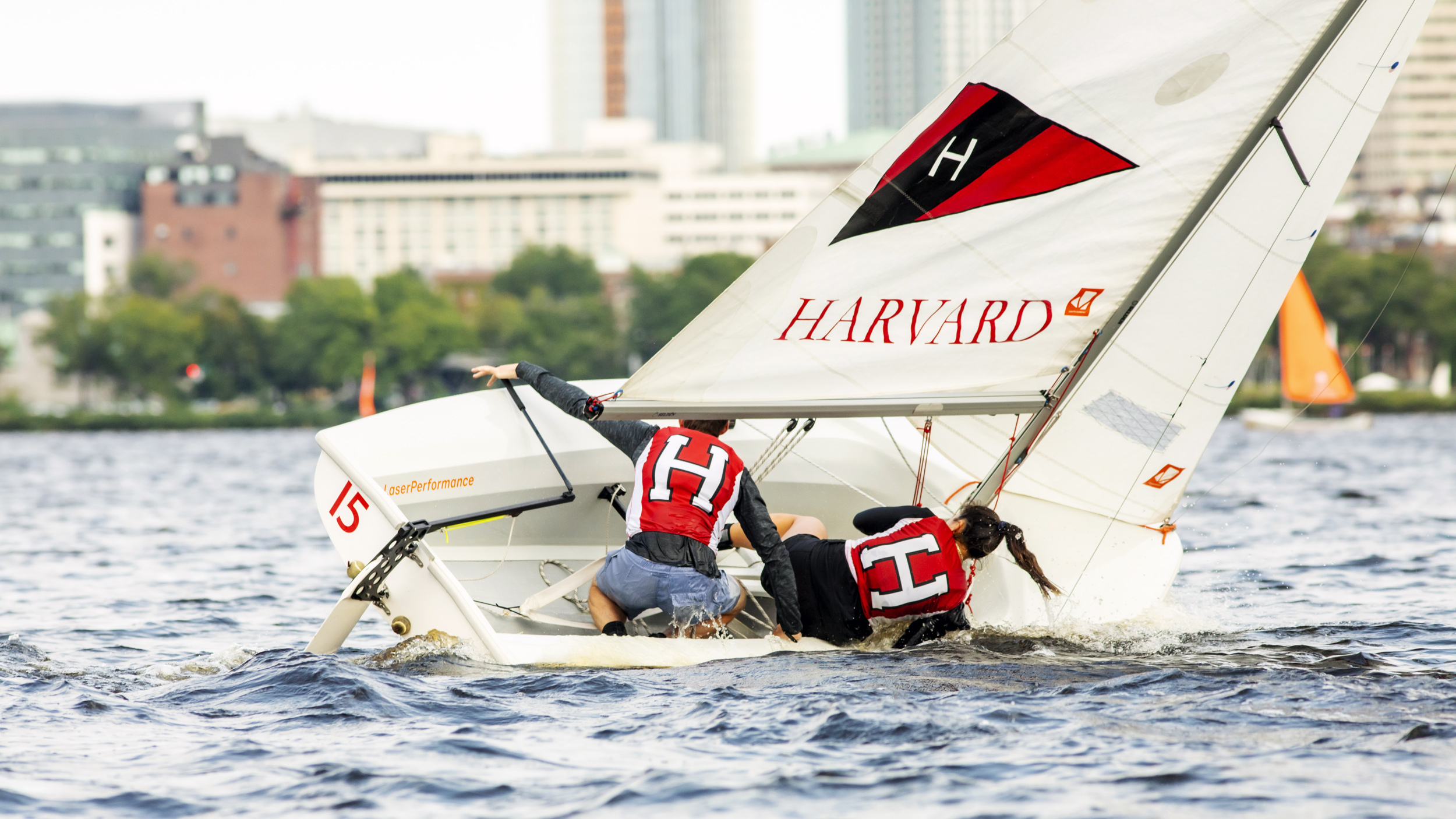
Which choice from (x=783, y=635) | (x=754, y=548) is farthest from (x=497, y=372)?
(x=783, y=635)

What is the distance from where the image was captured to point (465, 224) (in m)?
123

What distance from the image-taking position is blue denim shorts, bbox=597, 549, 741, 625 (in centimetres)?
655

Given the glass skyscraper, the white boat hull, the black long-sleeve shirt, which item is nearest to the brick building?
the glass skyscraper

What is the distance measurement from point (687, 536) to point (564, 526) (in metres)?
1.76

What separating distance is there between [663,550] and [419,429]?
5.01 feet

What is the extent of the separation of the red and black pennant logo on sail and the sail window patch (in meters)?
1.11

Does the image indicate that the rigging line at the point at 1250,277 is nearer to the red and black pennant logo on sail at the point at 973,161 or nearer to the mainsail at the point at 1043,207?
the mainsail at the point at 1043,207

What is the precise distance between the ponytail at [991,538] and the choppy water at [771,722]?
0.31m

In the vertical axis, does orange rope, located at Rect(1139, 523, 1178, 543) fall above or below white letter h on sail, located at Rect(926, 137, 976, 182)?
below

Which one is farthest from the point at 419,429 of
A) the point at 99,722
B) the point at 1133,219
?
the point at 1133,219

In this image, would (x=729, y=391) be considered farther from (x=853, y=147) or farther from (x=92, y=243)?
(x=853, y=147)

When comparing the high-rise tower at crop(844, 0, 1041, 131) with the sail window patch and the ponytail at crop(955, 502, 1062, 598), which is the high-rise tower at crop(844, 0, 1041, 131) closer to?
the sail window patch

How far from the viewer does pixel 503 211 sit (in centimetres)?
12294

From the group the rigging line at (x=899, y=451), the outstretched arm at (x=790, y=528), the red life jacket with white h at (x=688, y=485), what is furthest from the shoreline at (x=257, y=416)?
the red life jacket with white h at (x=688, y=485)
